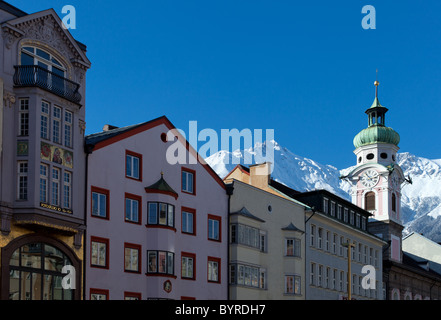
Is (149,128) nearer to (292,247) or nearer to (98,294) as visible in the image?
(98,294)

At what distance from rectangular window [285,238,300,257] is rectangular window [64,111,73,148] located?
25325mm

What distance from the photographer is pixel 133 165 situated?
4994 cm

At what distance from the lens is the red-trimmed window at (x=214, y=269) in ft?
181

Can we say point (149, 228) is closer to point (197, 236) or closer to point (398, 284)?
point (197, 236)

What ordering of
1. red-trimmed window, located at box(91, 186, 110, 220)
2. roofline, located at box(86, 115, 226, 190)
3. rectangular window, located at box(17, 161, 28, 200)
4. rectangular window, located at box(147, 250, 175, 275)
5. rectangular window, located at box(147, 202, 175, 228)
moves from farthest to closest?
rectangular window, located at box(147, 202, 175, 228) < rectangular window, located at box(147, 250, 175, 275) < roofline, located at box(86, 115, 226, 190) < red-trimmed window, located at box(91, 186, 110, 220) < rectangular window, located at box(17, 161, 28, 200)

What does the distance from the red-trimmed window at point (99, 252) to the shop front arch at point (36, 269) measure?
1.64 m

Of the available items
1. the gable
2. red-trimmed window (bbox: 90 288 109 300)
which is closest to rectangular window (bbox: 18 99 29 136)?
the gable

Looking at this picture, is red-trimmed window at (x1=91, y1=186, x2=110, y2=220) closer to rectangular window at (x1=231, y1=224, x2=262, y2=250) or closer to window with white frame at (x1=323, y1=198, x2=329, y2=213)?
rectangular window at (x1=231, y1=224, x2=262, y2=250)

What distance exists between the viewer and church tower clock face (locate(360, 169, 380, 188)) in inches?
4092

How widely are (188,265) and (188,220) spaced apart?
3083mm

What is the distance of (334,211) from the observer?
74250mm

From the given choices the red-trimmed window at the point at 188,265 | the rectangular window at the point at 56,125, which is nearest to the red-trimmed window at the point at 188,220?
the red-trimmed window at the point at 188,265

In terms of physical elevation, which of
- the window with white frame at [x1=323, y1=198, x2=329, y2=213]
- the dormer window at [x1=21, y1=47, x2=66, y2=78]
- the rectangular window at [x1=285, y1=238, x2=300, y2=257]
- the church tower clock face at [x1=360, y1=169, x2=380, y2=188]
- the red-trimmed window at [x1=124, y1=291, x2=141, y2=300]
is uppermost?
the church tower clock face at [x1=360, y1=169, x2=380, y2=188]

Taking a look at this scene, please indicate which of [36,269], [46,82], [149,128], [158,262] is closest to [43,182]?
[36,269]
